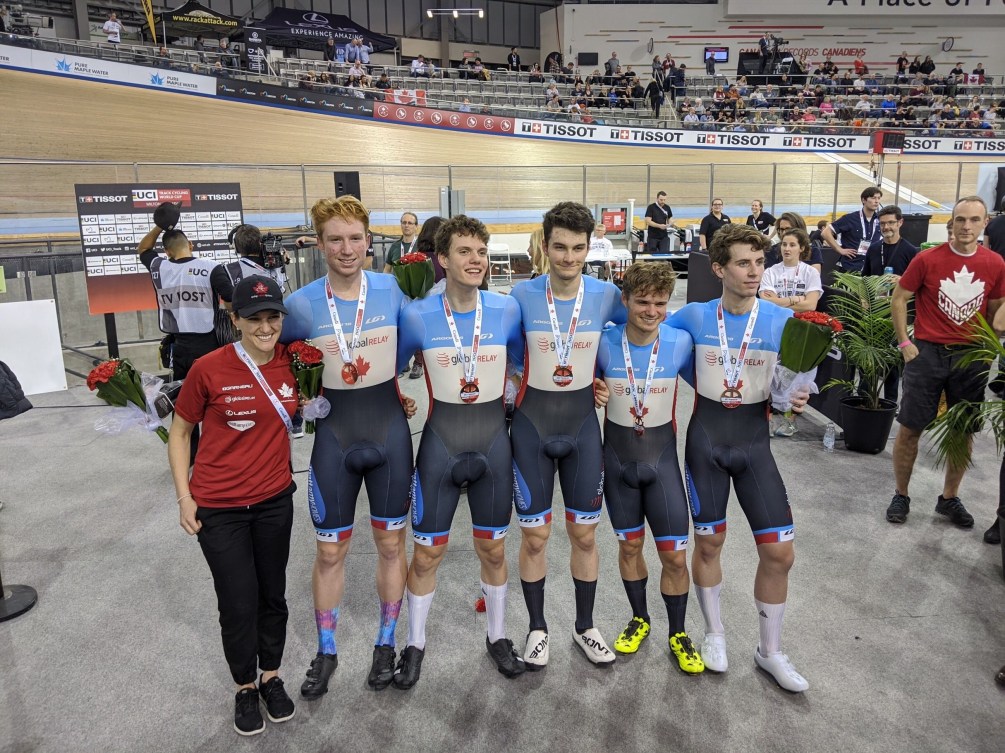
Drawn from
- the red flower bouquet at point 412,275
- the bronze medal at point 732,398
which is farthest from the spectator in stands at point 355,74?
the bronze medal at point 732,398

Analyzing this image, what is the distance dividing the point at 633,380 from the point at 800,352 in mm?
637

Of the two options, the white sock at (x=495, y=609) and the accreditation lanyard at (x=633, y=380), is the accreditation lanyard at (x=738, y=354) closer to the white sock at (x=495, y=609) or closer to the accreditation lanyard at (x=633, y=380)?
the accreditation lanyard at (x=633, y=380)

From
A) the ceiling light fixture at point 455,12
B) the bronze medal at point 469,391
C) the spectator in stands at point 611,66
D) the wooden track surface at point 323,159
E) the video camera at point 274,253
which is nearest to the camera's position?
the bronze medal at point 469,391

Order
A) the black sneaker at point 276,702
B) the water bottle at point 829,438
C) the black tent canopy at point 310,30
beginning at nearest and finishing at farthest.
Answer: the black sneaker at point 276,702 → the water bottle at point 829,438 → the black tent canopy at point 310,30

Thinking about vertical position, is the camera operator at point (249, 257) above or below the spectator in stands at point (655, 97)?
below

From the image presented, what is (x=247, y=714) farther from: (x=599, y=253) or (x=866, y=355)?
(x=599, y=253)

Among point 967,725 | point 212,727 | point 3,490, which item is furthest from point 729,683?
point 3,490

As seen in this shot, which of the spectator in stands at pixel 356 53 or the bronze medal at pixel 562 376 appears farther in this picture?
the spectator in stands at pixel 356 53

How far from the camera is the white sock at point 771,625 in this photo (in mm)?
2896

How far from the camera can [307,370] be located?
2.58 m

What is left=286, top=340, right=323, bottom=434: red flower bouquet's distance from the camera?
2598 millimetres

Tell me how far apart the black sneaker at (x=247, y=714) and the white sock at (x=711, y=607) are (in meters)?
1.82

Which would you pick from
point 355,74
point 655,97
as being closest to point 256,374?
point 355,74

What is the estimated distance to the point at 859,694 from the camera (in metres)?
2.82
